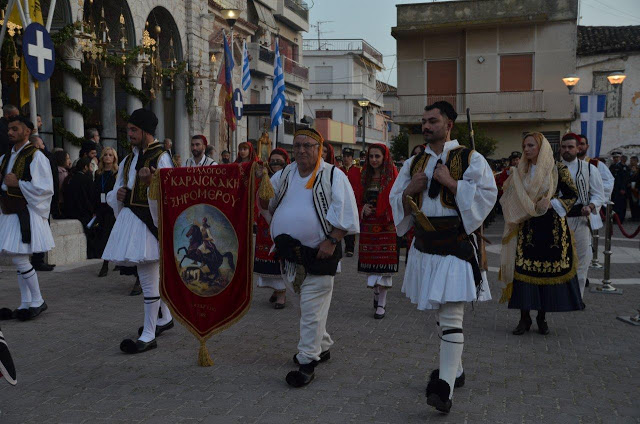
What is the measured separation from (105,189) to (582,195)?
21.3 feet

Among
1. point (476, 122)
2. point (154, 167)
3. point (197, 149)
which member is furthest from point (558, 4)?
point (154, 167)

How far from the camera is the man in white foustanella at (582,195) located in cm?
754

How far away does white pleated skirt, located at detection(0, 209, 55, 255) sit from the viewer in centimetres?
671

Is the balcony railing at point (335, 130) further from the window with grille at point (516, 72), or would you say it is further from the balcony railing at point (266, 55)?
the window with grille at point (516, 72)

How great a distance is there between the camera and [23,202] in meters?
6.90

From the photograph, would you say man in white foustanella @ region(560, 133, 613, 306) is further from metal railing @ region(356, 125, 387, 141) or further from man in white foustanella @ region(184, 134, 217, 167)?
metal railing @ region(356, 125, 387, 141)

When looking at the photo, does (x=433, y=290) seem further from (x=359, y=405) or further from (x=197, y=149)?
(x=197, y=149)

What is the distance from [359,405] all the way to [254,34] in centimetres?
2994

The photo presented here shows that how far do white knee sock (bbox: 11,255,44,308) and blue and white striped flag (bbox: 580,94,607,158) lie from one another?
11.5 metres

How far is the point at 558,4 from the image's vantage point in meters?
30.7

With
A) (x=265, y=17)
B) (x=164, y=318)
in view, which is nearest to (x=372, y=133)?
(x=265, y=17)

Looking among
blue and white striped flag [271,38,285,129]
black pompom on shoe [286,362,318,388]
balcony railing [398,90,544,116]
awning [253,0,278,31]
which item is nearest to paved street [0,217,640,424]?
black pompom on shoe [286,362,318,388]

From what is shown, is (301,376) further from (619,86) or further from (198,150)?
(619,86)

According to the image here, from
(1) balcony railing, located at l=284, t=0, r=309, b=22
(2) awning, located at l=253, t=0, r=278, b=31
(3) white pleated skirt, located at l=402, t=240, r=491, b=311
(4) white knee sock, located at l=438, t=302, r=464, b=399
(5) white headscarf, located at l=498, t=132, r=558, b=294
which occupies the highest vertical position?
(1) balcony railing, located at l=284, t=0, r=309, b=22
